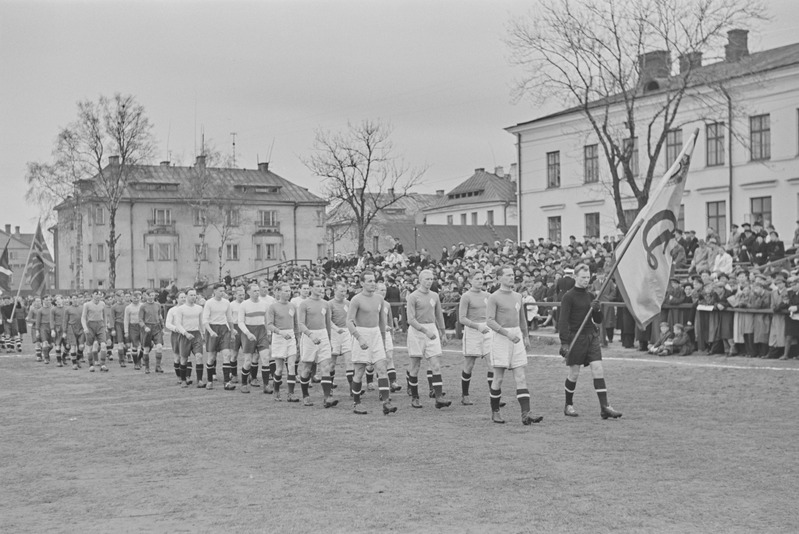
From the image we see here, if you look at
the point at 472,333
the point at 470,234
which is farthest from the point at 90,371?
the point at 470,234

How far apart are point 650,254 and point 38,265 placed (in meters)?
26.1

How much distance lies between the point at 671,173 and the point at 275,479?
7.09m

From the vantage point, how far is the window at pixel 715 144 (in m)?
45.7

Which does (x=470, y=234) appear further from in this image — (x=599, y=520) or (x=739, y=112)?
(x=599, y=520)

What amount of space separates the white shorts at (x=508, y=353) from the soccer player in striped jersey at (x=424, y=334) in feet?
7.24

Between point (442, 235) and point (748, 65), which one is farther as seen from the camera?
point (442, 235)

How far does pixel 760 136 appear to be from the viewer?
143 feet

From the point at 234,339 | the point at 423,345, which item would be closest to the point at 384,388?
the point at 423,345

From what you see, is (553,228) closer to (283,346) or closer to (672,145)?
(672,145)

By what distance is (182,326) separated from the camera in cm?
2070

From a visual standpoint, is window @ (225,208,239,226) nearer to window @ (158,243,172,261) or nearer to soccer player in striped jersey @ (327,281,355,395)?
window @ (158,243,172,261)

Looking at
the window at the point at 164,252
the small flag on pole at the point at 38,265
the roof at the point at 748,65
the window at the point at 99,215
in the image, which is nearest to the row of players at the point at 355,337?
the small flag on pole at the point at 38,265

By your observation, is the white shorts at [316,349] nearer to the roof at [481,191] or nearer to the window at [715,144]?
the window at [715,144]

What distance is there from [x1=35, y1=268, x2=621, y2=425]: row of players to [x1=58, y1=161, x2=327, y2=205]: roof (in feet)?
194
